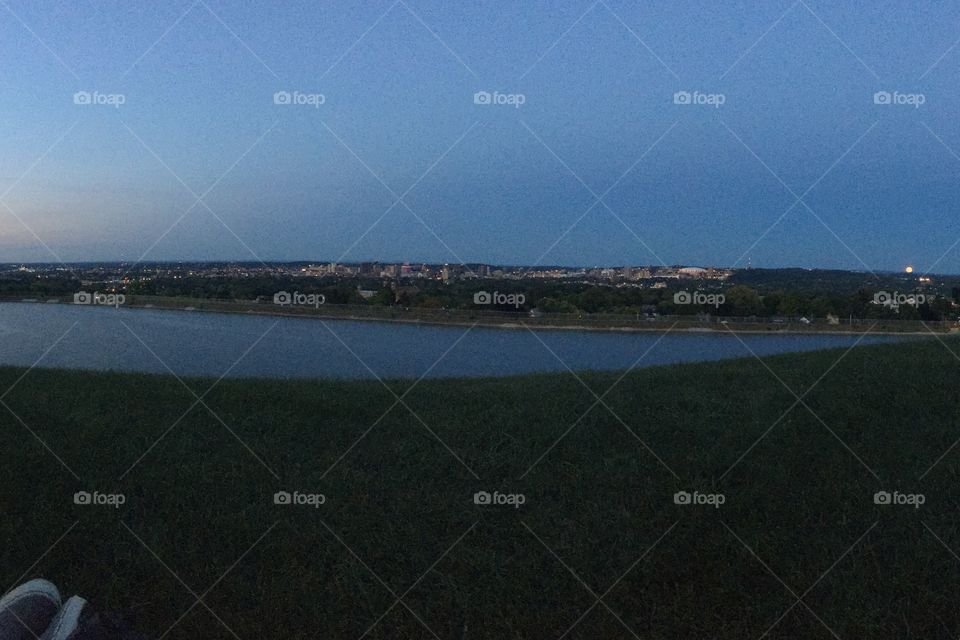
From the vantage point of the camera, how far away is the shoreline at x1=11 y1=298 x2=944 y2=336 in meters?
8.55

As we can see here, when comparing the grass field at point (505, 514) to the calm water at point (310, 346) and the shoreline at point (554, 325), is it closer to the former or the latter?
the calm water at point (310, 346)

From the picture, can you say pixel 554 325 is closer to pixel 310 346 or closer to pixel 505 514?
pixel 310 346

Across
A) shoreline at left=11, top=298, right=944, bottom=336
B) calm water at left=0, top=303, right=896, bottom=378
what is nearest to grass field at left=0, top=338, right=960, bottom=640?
calm water at left=0, top=303, right=896, bottom=378

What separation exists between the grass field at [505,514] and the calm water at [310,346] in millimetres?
2100

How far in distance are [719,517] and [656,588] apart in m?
0.71

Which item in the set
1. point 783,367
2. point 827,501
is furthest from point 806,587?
point 783,367

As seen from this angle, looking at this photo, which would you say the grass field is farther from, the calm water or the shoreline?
the shoreline

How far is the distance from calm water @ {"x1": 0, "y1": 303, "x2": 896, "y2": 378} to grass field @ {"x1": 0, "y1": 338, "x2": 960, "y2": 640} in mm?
2100

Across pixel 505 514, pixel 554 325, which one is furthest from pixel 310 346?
pixel 505 514

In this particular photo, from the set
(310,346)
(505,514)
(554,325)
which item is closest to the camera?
(505,514)

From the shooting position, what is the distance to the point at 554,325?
8922 millimetres

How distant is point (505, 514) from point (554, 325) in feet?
18.0

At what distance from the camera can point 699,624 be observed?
9.02 ft

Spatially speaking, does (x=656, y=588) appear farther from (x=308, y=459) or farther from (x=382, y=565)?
(x=308, y=459)
